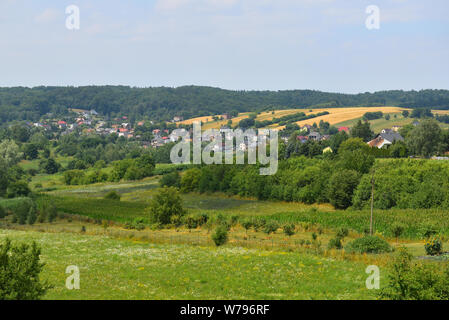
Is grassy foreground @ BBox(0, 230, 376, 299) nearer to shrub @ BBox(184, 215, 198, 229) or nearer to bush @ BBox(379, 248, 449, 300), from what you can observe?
bush @ BBox(379, 248, 449, 300)

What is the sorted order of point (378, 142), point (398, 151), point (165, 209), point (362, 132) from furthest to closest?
point (362, 132) → point (378, 142) → point (398, 151) → point (165, 209)

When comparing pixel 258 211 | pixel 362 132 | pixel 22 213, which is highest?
Answer: pixel 362 132

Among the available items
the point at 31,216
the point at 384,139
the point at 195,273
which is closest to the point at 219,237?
the point at 195,273

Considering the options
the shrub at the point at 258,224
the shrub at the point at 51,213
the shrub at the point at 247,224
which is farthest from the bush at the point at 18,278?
the shrub at the point at 51,213

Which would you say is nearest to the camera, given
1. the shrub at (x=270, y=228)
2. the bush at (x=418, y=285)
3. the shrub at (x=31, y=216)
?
the bush at (x=418, y=285)

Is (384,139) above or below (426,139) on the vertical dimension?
below

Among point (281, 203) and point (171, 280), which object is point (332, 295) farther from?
point (281, 203)

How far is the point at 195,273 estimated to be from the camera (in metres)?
25.3

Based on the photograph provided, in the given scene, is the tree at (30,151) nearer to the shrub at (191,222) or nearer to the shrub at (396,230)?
the shrub at (191,222)

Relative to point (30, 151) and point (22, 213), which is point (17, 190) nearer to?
point (22, 213)

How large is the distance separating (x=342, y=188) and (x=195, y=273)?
58127 mm

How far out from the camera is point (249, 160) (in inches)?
4360

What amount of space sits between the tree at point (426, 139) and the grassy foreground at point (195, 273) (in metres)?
76.8

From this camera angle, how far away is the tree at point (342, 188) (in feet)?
260
